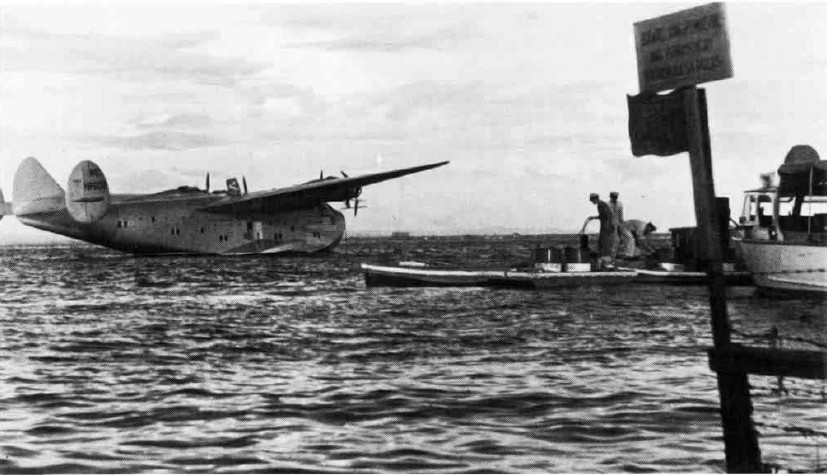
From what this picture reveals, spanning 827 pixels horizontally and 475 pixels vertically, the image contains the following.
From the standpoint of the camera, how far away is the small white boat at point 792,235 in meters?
21.3

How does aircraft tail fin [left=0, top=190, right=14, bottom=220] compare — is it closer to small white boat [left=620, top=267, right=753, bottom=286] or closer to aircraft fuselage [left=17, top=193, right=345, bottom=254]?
aircraft fuselage [left=17, top=193, right=345, bottom=254]

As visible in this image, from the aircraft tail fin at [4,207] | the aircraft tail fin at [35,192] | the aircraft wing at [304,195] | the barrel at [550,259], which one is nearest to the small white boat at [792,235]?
the barrel at [550,259]

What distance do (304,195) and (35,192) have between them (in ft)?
75.1

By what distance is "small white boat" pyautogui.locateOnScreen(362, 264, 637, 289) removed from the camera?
78.5 ft

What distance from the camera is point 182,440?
8.68m

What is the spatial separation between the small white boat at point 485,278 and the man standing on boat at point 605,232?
0.92 m

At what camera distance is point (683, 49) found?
6871 millimetres

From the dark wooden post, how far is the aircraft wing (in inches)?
2310

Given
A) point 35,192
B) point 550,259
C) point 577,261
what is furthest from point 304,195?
point 577,261

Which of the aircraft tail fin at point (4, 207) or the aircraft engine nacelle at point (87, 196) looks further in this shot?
the aircraft tail fin at point (4, 207)

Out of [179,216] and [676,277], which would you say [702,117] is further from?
[179,216]

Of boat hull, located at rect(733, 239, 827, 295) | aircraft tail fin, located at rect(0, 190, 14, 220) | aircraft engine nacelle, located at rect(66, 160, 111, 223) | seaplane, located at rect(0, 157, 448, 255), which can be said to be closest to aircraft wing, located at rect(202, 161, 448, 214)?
seaplane, located at rect(0, 157, 448, 255)

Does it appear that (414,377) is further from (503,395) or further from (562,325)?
(562,325)

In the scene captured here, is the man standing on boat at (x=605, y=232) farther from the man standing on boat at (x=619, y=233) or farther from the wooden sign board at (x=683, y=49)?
the wooden sign board at (x=683, y=49)
